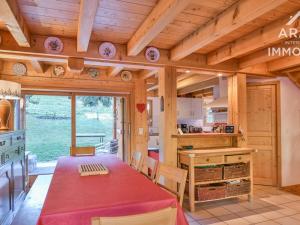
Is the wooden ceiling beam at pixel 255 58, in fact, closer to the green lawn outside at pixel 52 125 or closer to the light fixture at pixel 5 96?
the green lawn outside at pixel 52 125

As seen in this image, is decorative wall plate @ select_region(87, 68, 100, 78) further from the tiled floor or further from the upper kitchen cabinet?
the tiled floor

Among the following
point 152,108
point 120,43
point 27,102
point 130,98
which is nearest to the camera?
point 120,43

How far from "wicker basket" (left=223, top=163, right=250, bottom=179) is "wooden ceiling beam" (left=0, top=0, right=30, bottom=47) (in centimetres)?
319

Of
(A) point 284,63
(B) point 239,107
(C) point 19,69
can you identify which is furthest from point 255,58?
(C) point 19,69

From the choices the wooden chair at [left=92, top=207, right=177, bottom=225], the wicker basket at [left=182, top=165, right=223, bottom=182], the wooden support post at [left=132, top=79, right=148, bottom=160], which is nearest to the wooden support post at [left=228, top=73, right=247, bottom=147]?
the wicker basket at [left=182, top=165, right=223, bottom=182]

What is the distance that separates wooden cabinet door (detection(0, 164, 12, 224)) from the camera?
2.33 meters

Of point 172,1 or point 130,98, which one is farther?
point 130,98

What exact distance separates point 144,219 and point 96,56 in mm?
2533

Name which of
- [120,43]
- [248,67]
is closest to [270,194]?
[248,67]

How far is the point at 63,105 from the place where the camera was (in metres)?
4.66

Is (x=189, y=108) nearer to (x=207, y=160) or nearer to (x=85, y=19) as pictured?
(x=207, y=160)

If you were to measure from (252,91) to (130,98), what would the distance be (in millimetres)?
2543

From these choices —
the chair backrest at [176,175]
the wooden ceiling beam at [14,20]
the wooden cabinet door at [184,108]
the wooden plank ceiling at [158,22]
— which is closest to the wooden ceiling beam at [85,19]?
the wooden plank ceiling at [158,22]

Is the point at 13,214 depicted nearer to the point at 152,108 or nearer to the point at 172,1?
the point at 172,1
